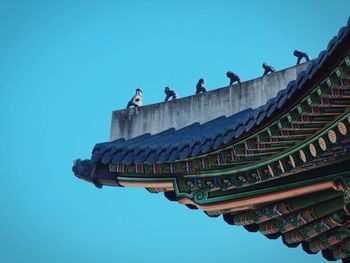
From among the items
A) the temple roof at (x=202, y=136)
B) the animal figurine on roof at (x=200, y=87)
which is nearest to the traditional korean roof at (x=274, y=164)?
the temple roof at (x=202, y=136)

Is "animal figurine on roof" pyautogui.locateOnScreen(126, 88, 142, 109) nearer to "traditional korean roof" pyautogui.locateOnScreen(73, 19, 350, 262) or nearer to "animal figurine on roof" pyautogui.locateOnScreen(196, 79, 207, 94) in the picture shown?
"animal figurine on roof" pyautogui.locateOnScreen(196, 79, 207, 94)

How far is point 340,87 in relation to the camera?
5922 mm

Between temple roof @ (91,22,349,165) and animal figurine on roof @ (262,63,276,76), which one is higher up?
animal figurine on roof @ (262,63,276,76)

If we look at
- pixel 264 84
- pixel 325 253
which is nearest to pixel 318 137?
pixel 325 253

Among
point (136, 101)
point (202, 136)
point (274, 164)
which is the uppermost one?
point (136, 101)

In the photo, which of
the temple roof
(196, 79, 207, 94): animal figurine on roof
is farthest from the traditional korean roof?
(196, 79, 207, 94): animal figurine on roof

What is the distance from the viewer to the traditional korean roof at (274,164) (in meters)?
6.24

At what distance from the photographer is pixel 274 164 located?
23.8ft

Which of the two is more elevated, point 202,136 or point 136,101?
point 136,101

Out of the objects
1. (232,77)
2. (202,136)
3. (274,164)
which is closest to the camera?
(274,164)

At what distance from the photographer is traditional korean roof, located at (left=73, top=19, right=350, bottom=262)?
6.24 metres

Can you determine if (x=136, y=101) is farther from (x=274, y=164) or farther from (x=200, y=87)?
(x=274, y=164)

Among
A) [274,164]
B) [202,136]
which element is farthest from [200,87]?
[274,164]

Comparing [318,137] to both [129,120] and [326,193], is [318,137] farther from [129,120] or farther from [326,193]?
[129,120]
